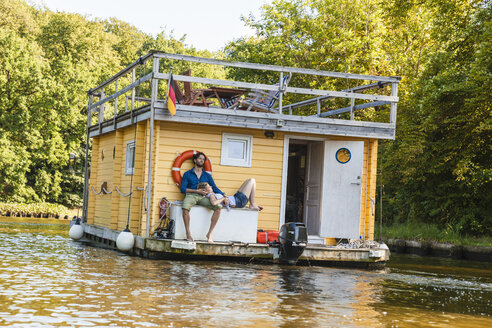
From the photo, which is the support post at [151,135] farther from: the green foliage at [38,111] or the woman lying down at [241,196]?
the green foliage at [38,111]

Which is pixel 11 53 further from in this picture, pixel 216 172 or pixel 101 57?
pixel 216 172

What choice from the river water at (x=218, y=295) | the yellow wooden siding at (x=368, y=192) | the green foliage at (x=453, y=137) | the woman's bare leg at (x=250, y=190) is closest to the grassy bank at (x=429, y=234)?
the green foliage at (x=453, y=137)

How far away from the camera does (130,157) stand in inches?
547

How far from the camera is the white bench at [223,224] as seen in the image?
39.8 feet

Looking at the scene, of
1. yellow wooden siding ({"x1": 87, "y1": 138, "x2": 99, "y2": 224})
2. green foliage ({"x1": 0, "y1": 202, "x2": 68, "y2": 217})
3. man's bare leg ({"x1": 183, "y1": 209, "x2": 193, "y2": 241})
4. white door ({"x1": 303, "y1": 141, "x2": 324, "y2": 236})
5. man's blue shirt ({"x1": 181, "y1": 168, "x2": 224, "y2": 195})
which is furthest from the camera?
green foliage ({"x1": 0, "y1": 202, "x2": 68, "y2": 217})

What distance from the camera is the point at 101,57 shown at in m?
49.8

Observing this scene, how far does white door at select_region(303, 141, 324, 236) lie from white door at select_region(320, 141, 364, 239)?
24 cm

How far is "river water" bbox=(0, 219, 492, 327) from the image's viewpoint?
22.7 ft

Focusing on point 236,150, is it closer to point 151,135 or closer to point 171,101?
point 151,135

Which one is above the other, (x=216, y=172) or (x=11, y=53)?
(x=11, y=53)

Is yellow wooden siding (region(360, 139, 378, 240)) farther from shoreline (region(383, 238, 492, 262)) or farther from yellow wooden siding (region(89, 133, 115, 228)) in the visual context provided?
shoreline (region(383, 238, 492, 262))

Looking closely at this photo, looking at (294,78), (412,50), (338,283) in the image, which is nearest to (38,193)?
(294,78)

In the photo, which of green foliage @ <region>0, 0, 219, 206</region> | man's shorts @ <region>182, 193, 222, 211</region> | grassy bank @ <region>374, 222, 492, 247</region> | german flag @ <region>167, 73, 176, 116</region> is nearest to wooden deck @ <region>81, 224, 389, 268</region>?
man's shorts @ <region>182, 193, 222, 211</region>

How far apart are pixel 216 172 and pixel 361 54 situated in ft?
53.7
